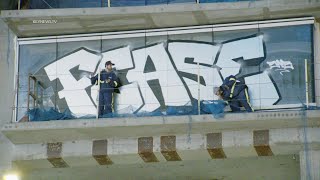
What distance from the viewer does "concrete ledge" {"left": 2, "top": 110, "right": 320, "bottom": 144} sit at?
83.5 feet

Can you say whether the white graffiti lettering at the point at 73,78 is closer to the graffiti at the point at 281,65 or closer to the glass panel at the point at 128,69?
the glass panel at the point at 128,69

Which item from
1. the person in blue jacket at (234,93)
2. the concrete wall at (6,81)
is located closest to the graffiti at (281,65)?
the person in blue jacket at (234,93)

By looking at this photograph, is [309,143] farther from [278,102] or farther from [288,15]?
[288,15]

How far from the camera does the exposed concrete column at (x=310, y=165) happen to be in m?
25.5

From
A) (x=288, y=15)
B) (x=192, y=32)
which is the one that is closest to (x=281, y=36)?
(x=288, y=15)

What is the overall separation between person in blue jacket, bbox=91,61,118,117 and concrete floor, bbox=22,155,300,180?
179cm

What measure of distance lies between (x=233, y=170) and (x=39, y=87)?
18.0ft

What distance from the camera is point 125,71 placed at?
92.0ft

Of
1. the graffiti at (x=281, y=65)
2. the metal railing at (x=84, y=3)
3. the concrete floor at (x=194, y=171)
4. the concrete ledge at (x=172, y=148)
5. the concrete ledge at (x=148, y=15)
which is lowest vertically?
the concrete floor at (x=194, y=171)

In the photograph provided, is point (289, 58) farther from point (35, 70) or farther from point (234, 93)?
point (35, 70)

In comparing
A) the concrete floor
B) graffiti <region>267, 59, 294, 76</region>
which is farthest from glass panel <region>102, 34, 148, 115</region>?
graffiti <region>267, 59, 294, 76</region>

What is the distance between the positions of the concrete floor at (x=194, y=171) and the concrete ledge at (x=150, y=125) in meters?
1.53

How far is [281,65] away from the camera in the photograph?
88.9 ft

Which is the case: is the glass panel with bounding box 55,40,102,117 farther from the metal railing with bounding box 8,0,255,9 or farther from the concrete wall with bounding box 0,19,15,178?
the concrete wall with bounding box 0,19,15,178
